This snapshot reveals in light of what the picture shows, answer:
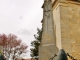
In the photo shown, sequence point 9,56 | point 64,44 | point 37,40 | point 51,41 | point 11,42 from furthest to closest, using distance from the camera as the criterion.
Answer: point 11,42 → point 9,56 → point 37,40 → point 64,44 → point 51,41

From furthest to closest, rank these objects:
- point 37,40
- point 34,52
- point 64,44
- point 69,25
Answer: point 37,40
point 34,52
point 69,25
point 64,44

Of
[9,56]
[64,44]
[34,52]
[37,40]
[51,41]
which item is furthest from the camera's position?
[9,56]

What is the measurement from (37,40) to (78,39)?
33.5ft

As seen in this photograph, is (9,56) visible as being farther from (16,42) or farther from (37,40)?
(37,40)

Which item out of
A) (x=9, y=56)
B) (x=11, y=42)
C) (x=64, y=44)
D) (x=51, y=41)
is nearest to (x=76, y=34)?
(x=64, y=44)

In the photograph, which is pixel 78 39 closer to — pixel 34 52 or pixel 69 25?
pixel 69 25

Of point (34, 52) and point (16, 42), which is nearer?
point (34, 52)

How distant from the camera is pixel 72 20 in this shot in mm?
11422

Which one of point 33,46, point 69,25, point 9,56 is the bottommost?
point 9,56

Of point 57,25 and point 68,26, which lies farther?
point 57,25

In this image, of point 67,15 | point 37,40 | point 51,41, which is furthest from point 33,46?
point 51,41

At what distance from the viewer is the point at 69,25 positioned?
1120 cm

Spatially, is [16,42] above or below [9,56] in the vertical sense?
above

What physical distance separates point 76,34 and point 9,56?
20.8 m
